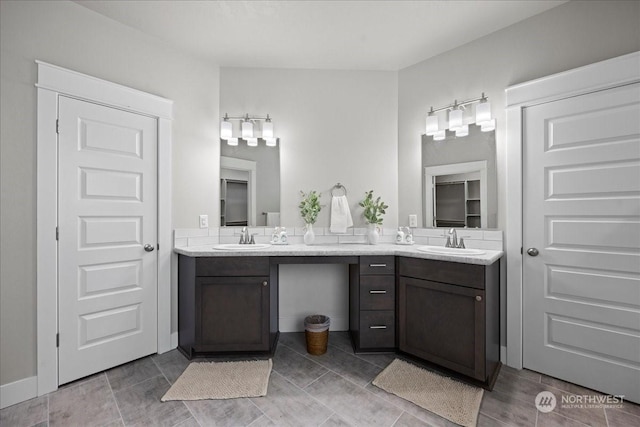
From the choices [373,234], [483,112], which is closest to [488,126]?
[483,112]

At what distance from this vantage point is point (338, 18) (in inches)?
83.4

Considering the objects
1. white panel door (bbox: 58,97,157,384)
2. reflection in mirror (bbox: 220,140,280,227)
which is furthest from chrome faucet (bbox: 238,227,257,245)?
white panel door (bbox: 58,97,157,384)

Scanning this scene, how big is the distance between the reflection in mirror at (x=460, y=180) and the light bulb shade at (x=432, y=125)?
0.23 feet

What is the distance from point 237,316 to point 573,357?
91.5 inches

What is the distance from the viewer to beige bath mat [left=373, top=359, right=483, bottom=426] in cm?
162

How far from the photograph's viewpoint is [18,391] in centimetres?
173

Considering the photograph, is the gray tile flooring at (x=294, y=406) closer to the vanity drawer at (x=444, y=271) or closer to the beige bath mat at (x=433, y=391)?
the beige bath mat at (x=433, y=391)

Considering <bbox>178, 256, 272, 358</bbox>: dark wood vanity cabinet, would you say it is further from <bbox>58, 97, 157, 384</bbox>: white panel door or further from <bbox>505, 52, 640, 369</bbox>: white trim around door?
<bbox>505, 52, 640, 369</bbox>: white trim around door

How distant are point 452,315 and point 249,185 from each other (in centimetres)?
200

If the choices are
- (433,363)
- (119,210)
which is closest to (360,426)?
(433,363)

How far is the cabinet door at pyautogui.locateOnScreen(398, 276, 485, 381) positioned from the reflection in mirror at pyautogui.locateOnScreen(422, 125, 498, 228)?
0.69m

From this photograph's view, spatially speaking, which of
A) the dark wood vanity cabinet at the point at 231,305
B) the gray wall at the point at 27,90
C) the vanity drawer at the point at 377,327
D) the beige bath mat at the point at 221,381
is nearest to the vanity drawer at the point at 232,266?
the dark wood vanity cabinet at the point at 231,305

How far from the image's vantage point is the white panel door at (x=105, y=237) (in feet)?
6.30

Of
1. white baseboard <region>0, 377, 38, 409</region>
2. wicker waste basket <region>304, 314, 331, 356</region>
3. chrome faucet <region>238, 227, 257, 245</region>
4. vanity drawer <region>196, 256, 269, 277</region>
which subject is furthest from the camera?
chrome faucet <region>238, 227, 257, 245</region>
